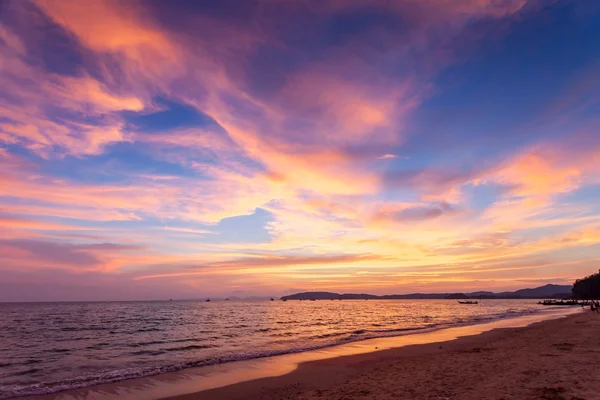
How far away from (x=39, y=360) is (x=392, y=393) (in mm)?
25416

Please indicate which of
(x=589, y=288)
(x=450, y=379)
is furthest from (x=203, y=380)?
(x=589, y=288)

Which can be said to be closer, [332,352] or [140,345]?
[332,352]

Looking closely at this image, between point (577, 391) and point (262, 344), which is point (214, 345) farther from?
point (577, 391)

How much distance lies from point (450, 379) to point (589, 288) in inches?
7145

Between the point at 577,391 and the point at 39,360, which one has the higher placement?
the point at 577,391

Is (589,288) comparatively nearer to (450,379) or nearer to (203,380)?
(450,379)

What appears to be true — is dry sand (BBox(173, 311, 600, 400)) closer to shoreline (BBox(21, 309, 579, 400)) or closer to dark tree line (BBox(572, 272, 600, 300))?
shoreline (BBox(21, 309, 579, 400))

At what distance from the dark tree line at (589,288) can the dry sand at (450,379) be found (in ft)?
539

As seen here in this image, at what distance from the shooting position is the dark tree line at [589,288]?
146 metres

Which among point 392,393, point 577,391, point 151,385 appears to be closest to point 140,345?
point 151,385

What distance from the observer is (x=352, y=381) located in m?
16.0

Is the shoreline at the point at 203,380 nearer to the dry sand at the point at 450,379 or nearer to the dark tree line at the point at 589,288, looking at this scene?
the dry sand at the point at 450,379

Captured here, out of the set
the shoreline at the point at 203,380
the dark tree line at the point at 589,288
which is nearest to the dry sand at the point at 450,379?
the shoreline at the point at 203,380

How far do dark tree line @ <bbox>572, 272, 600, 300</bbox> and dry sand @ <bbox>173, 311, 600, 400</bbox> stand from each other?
16415 cm
